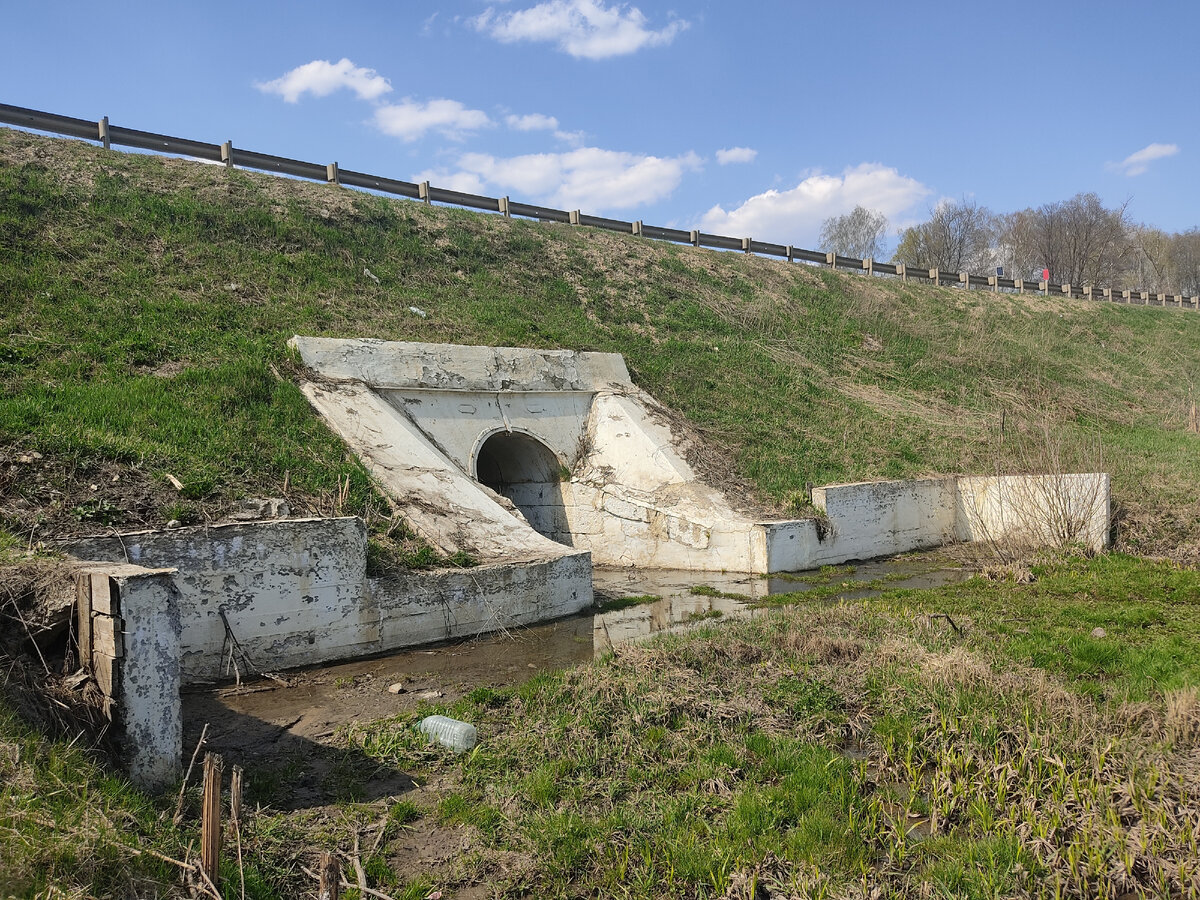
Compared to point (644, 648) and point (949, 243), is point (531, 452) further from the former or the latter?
point (949, 243)

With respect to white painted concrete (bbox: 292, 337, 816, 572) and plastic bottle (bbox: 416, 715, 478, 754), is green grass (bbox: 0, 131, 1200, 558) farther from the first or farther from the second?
plastic bottle (bbox: 416, 715, 478, 754)

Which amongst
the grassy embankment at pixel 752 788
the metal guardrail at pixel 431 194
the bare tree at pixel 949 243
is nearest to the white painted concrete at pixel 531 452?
the grassy embankment at pixel 752 788

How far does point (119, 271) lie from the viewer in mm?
15195

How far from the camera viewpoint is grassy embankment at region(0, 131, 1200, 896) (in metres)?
4.53

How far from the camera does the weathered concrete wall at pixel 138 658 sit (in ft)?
17.2

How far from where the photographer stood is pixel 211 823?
3.83 m

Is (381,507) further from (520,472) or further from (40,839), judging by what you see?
(40,839)

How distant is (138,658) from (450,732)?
2.33 metres

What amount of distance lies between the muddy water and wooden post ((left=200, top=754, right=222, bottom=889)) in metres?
2.59

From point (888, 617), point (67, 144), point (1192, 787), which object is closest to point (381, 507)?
point (888, 617)

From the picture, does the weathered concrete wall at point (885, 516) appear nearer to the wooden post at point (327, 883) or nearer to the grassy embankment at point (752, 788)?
the grassy embankment at point (752, 788)

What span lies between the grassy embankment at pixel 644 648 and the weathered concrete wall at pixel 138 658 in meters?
0.54

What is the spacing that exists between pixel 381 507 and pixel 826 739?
6.96 m

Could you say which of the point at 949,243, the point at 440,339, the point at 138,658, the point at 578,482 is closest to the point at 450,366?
the point at 440,339
